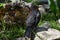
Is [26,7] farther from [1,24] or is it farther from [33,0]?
[33,0]

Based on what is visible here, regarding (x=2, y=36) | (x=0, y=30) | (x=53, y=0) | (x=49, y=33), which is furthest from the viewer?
(x=53, y=0)

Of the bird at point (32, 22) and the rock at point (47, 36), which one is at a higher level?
the bird at point (32, 22)

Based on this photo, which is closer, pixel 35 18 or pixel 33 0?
pixel 35 18

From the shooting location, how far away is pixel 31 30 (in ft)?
13.6

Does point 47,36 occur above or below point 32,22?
below

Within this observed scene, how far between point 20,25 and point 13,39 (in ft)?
2.33

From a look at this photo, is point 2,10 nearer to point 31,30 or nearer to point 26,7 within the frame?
point 26,7

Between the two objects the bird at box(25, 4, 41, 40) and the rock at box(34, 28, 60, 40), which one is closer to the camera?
the rock at box(34, 28, 60, 40)

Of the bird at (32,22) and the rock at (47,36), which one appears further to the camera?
the bird at (32,22)

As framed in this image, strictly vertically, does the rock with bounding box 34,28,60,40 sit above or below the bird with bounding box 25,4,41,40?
below

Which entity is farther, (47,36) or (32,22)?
(32,22)

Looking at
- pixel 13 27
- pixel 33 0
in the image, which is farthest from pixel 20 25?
pixel 33 0

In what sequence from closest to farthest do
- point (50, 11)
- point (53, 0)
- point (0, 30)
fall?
point (0, 30) < point (53, 0) < point (50, 11)

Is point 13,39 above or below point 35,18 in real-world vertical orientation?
below
